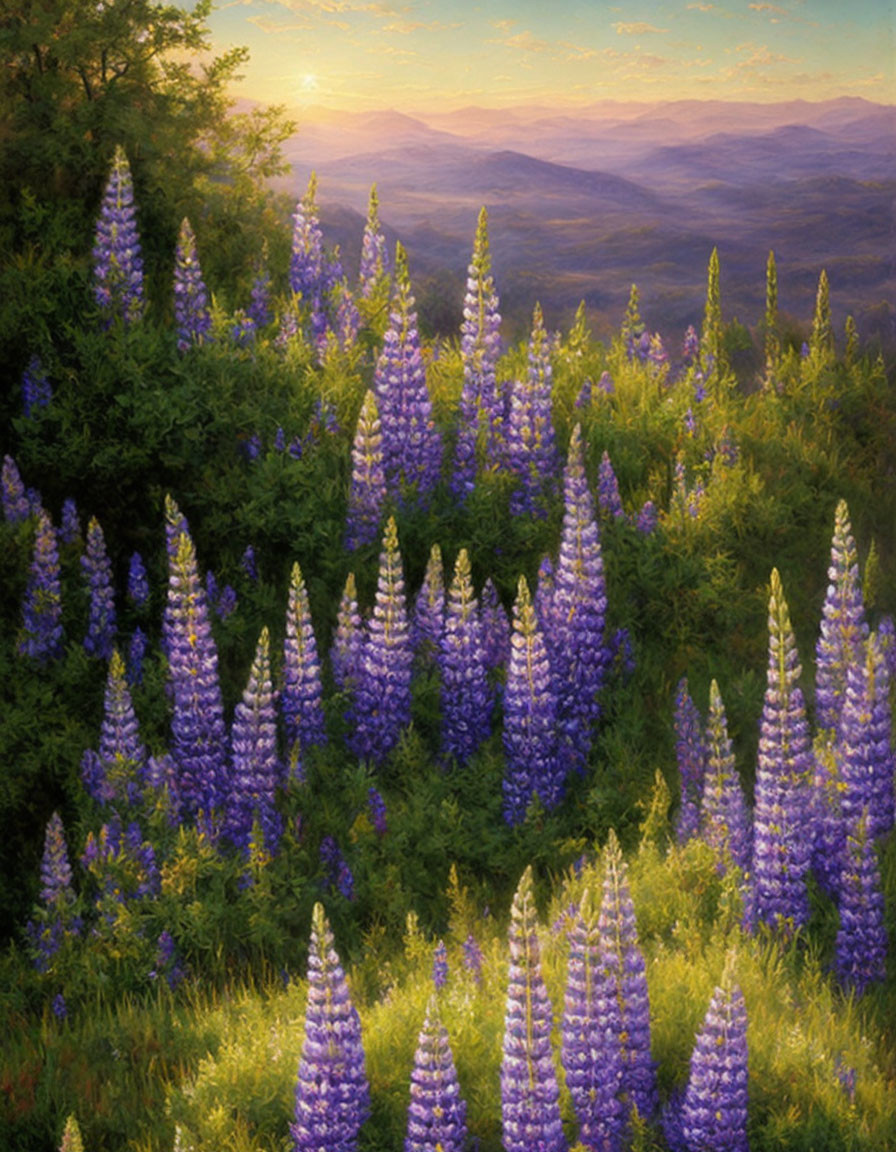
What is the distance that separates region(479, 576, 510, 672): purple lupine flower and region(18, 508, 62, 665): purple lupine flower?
8.36ft

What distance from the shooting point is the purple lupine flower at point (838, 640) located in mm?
6547

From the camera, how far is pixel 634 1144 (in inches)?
174

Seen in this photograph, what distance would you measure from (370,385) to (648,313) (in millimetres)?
3213

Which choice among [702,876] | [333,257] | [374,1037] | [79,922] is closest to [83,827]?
[79,922]

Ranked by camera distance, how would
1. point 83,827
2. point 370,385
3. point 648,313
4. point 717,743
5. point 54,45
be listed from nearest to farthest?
point 717,743 < point 83,827 < point 54,45 < point 370,385 < point 648,313

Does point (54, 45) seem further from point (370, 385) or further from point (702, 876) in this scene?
point (702, 876)

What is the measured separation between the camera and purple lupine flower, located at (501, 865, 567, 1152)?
382 centimetres

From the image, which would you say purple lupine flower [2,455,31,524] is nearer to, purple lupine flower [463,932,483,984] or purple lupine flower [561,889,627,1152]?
purple lupine flower [463,932,483,984]

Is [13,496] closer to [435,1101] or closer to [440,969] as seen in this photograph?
[440,969]

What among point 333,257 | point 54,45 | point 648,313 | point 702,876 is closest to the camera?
point 702,876

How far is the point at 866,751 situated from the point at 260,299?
6.43m

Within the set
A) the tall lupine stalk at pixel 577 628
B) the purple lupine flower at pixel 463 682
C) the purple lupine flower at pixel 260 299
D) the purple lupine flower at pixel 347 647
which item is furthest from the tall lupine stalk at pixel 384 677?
the purple lupine flower at pixel 260 299

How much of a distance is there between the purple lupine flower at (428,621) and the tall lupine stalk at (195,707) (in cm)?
125

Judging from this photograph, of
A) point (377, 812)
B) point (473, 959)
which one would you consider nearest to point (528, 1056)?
point (473, 959)
